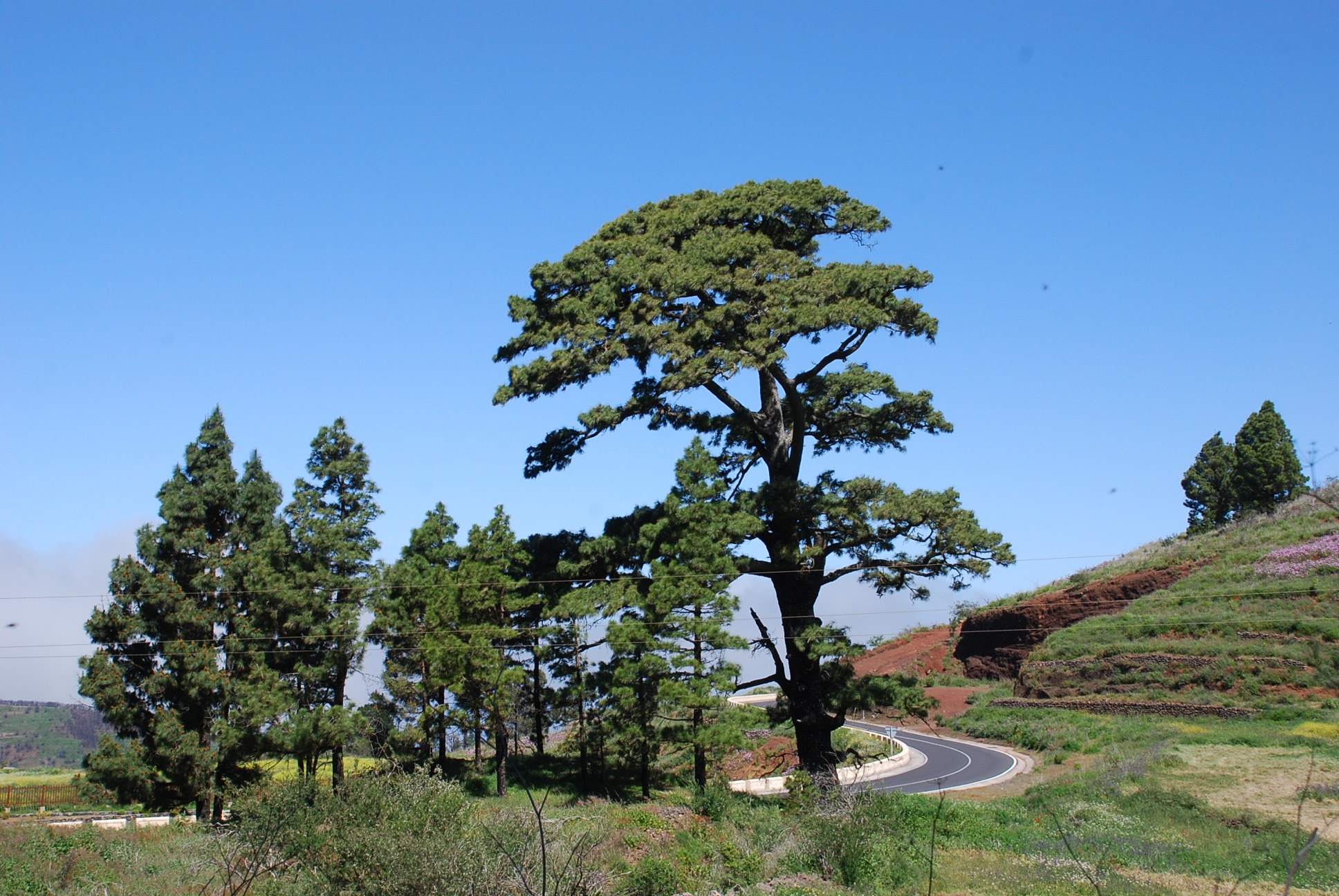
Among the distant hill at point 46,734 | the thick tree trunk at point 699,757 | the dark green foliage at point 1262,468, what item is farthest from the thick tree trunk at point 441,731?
the distant hill at point 46,734

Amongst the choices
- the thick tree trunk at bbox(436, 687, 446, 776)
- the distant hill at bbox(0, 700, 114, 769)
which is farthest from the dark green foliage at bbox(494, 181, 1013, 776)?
the distant hill at bbox(0, 700, 114, 769)

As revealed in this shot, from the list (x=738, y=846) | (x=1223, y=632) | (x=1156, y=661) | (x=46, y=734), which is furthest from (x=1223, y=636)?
(x=46, y=734)

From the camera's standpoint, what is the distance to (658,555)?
88.5ft

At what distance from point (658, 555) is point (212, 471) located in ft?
48.0

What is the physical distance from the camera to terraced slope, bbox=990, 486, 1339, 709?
44188 mm

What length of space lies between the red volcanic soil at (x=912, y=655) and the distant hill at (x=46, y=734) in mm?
90549

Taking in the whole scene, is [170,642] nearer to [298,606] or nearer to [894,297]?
[298,606]

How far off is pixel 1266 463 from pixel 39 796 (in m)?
76.4

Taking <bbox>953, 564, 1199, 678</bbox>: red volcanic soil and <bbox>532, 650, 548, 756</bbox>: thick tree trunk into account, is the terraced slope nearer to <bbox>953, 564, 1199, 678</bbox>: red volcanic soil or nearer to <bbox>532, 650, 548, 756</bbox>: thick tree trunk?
<bbox>953, 564, 1199, 678</bbox>: red volcanic soil

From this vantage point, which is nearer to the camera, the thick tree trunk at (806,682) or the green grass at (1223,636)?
the thick tree trunk at (806,682)

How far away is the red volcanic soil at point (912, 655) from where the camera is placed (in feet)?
241

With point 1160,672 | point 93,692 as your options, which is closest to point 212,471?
point 93,692

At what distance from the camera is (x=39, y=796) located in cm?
3444

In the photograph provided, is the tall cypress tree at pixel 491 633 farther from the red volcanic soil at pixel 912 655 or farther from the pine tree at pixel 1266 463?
the pine tree at pixel 1266 463
